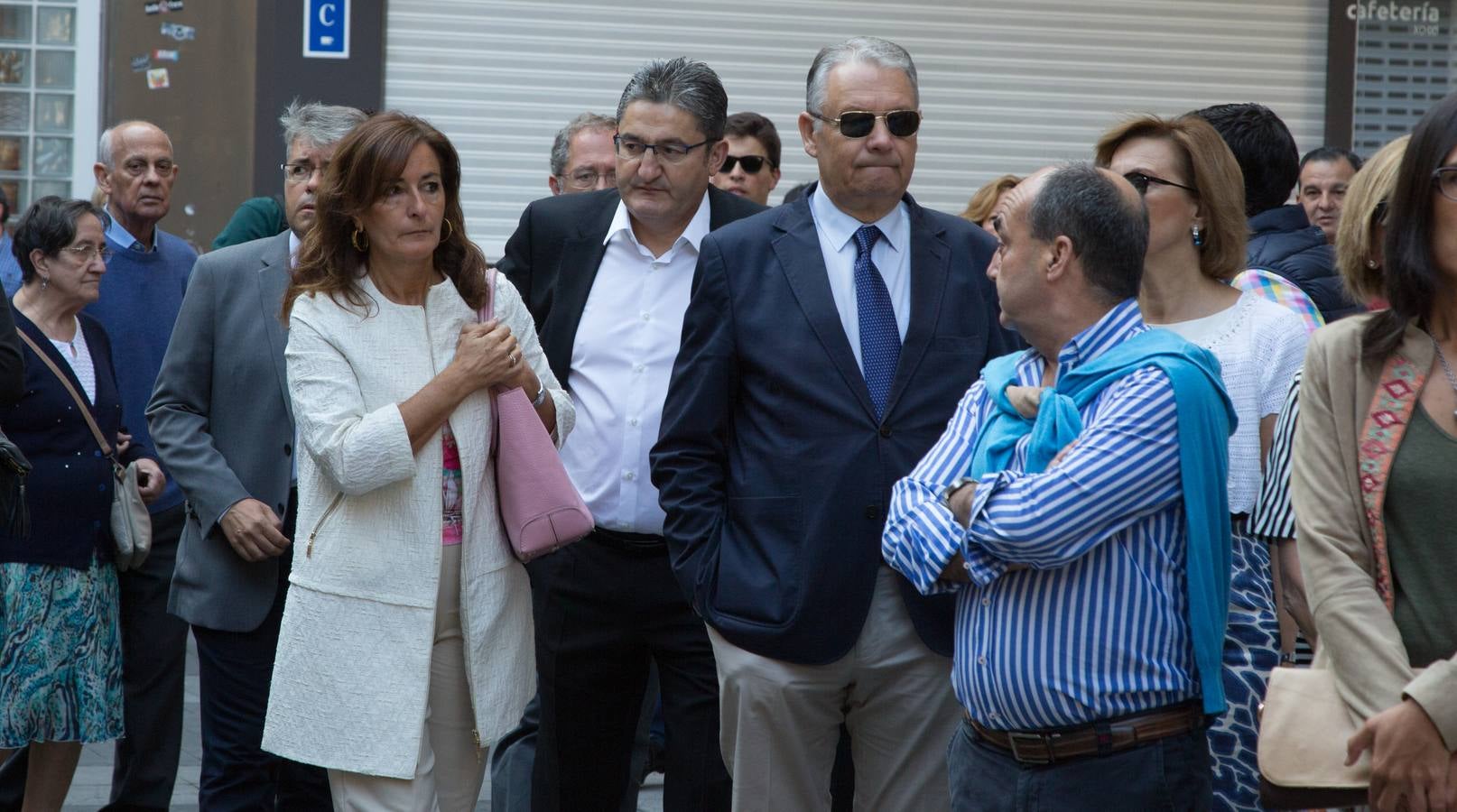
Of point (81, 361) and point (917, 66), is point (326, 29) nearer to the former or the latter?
point (917, 66)

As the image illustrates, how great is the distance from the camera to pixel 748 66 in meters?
10.0

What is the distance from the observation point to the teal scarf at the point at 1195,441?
2.97 metres

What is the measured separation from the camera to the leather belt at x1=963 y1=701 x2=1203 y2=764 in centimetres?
297

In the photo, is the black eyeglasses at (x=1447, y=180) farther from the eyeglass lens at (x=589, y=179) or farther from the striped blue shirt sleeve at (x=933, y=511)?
the eyeglass lens at (x=589, y=179)

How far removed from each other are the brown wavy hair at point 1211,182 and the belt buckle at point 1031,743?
62.8 inches

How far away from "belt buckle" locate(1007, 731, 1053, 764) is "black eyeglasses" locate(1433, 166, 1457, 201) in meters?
1.17

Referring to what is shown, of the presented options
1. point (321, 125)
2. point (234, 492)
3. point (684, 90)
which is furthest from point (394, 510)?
point (321, 125)

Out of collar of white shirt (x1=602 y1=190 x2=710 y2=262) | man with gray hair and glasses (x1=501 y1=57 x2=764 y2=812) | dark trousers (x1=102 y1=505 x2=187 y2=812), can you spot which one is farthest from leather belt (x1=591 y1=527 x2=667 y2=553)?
dark trousers (x1=102 y1=505 x2=187 y2=812)

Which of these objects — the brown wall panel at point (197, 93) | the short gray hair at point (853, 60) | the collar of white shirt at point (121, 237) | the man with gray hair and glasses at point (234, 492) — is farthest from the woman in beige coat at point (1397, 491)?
the brown wall panel at point (197, 93)

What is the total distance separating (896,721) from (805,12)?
7.05 m

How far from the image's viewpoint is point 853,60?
13.4ft

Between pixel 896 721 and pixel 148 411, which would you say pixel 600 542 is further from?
pixel 148 411

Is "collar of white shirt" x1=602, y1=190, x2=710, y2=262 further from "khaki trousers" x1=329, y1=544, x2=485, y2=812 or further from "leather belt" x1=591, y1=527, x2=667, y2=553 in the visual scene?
"khaki trousers" x1=329, y1=544, x2=485, y2=812

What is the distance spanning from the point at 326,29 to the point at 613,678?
5945 mm
